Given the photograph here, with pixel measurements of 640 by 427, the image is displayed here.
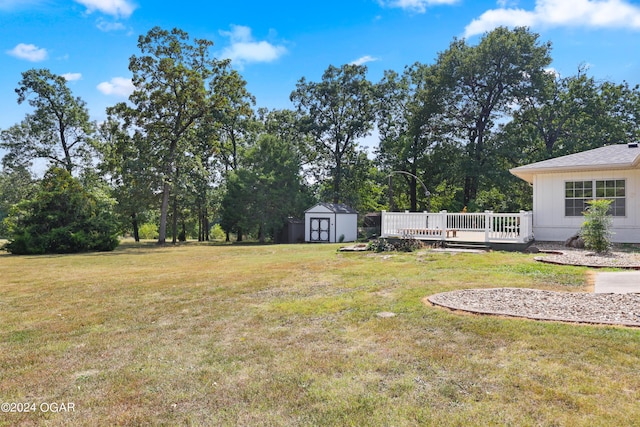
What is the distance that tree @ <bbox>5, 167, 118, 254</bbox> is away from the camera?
19.0 metres

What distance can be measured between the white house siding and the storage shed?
14290mm

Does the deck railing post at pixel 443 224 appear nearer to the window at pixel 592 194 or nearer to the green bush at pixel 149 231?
the window at pixel 592 194

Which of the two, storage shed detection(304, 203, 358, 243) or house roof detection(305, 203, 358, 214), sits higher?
house roof detection(305, 203, 358, 214)

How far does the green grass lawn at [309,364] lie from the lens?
2480 mm

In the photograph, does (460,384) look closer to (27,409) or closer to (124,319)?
(27,409)

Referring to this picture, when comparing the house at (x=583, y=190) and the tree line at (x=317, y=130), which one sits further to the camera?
the tree line at (x=317, y=130)

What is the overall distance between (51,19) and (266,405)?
14.9 meters

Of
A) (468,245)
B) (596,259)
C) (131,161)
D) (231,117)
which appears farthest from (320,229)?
(596,259)

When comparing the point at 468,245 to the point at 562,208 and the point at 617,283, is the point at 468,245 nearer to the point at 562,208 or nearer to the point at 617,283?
the point at 562,208

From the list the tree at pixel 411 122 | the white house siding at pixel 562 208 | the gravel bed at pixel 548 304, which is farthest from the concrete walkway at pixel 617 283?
the tree at pixel 411 122

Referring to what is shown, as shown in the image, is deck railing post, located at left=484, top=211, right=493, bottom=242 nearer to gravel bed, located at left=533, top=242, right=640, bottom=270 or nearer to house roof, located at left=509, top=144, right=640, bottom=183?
gravel bed, located at left=533, top=242, right=640, bottom=270

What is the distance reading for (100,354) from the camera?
3.69 m

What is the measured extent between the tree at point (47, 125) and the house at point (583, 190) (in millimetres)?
30602

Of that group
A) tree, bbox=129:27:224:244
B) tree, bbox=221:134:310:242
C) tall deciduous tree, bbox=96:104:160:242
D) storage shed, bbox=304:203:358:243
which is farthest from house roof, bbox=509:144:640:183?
tall deciduous tree, bbox=96:104:160:242
